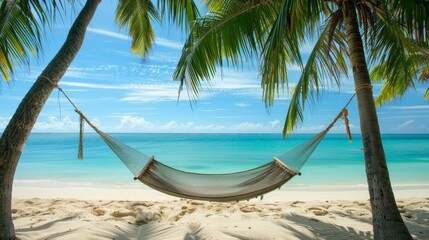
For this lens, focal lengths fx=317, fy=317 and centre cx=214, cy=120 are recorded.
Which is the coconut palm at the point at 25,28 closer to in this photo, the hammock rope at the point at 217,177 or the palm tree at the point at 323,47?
the hammock rope at the point at 217,177

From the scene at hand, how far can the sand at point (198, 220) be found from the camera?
190 centimetres

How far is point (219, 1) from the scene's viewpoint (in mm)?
2480

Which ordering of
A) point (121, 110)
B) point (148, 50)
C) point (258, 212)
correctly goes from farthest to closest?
point (121, 110), point (148, 50), point (258, 212)

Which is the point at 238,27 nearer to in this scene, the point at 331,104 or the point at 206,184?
the point at 206,184

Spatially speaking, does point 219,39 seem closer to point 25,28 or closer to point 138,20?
point 138,20

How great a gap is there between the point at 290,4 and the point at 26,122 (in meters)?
1.34

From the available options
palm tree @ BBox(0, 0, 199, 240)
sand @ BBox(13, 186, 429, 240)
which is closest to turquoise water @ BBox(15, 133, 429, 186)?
sand @ BBox(13, 186, 429, 240)

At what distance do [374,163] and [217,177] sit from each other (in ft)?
3.16

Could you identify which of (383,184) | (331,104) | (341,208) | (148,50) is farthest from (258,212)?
(331,104)

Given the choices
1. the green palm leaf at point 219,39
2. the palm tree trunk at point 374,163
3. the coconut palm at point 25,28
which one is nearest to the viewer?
the palm tree trunk at point 374,163

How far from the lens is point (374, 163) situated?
152 centimetres

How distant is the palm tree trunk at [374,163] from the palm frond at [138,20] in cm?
151

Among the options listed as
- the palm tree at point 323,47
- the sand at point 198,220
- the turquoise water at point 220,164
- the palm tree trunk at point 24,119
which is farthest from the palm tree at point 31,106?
the turquoise water at point 220,164

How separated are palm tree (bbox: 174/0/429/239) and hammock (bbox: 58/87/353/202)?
15.1 inches
